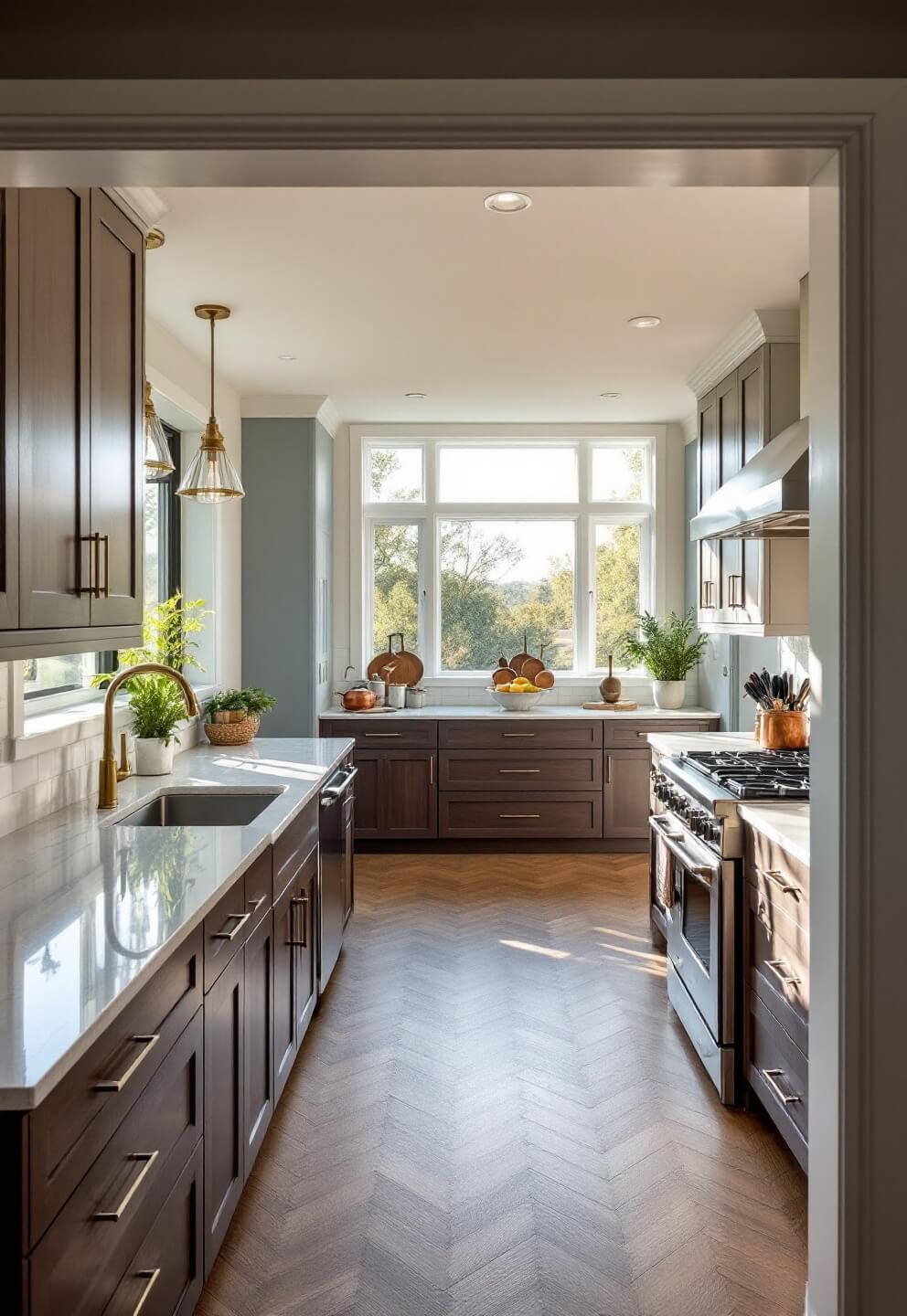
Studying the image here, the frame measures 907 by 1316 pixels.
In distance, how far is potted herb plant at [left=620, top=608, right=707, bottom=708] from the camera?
6152 mm

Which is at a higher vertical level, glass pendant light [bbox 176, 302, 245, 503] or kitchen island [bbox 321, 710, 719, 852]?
glass pendant light [bbox 176, 302, 245, 503]

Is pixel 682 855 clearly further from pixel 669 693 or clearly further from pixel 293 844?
pixel 669 693

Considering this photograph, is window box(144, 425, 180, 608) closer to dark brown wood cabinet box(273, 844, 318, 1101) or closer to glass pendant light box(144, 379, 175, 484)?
glass pendant light box(144, 379, 175, 484)

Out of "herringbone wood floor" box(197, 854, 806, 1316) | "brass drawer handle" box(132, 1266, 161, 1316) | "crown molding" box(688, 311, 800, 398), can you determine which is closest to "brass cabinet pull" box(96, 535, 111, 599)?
"brass drawer handle" box(132, 1266, 161, 1316)

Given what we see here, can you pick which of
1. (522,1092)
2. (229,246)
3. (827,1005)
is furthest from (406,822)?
(827,1005)

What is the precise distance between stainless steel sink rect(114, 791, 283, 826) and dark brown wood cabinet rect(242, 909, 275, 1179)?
0.55 metres

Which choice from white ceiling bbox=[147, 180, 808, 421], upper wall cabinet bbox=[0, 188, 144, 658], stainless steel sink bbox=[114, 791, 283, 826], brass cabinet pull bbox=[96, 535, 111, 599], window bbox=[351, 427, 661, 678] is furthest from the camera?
window bbox=[351, 427, 661, 678]

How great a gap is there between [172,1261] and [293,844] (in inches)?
51.7

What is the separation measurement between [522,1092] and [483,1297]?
0.93 meters

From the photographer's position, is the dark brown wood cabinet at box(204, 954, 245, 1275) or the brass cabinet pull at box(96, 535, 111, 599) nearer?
the dark brown wood cabinet at box(204, 954, 245, 1275)

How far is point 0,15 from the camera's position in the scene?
138 centimetres

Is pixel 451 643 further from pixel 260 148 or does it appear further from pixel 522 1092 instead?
pixel 260 148

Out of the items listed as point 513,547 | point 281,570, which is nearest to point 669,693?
point 513,547

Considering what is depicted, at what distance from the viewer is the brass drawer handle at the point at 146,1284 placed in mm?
1506
